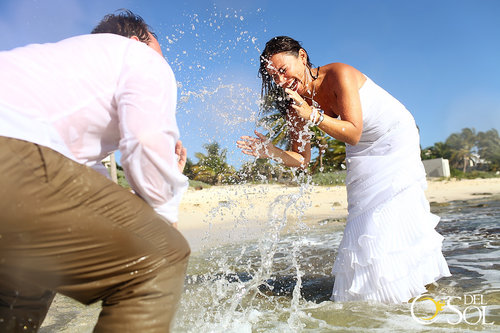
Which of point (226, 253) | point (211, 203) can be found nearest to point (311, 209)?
point (211, 203)

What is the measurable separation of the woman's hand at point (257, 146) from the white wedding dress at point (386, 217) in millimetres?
719

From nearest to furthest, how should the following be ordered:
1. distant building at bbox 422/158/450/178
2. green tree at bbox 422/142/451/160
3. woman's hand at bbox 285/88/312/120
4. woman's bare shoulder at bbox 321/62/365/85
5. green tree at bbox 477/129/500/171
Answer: woman's hand at bbox 285/88/312/120, woman's bare shoulder at bbox 321/62/365/85, distant building at bbox 422/158/450/178, green tree at bbox 422/142/451/160, green tree at bbox 477/129/500/171

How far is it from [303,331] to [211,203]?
484 inches

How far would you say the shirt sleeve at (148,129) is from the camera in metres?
1.34

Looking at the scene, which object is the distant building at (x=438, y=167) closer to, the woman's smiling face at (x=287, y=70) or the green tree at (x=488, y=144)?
the green tree at (x=488, y=144)

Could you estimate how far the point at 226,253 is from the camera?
24.2ft

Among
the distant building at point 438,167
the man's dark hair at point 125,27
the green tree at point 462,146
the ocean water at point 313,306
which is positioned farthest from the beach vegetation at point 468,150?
the man's dark hair at point 125,27

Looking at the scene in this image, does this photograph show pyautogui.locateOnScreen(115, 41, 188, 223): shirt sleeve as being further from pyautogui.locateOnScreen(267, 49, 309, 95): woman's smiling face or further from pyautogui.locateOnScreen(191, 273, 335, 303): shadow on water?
pyautogui.locateOnScreen(191, 273, 335, 303): shadow on water

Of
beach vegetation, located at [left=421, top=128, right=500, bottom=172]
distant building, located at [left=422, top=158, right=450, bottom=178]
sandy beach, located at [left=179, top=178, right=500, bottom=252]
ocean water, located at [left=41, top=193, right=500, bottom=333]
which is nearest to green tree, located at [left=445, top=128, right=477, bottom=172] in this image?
beach vegetation, located at [left=421, top=128, right=500, bottom=172]

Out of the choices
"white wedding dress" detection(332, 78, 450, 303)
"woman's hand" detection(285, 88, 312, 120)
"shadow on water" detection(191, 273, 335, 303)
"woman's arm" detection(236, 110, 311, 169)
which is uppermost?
"woman's hand" detection(285, 88, 312, 120)

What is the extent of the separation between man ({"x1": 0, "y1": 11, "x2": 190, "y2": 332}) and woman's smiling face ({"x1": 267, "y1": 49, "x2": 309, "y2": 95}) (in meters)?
1.94

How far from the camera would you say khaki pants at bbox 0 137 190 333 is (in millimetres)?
1186

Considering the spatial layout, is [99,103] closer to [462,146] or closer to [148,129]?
[148,129]

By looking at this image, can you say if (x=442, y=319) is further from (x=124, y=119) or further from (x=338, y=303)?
(x=124, y=119)
